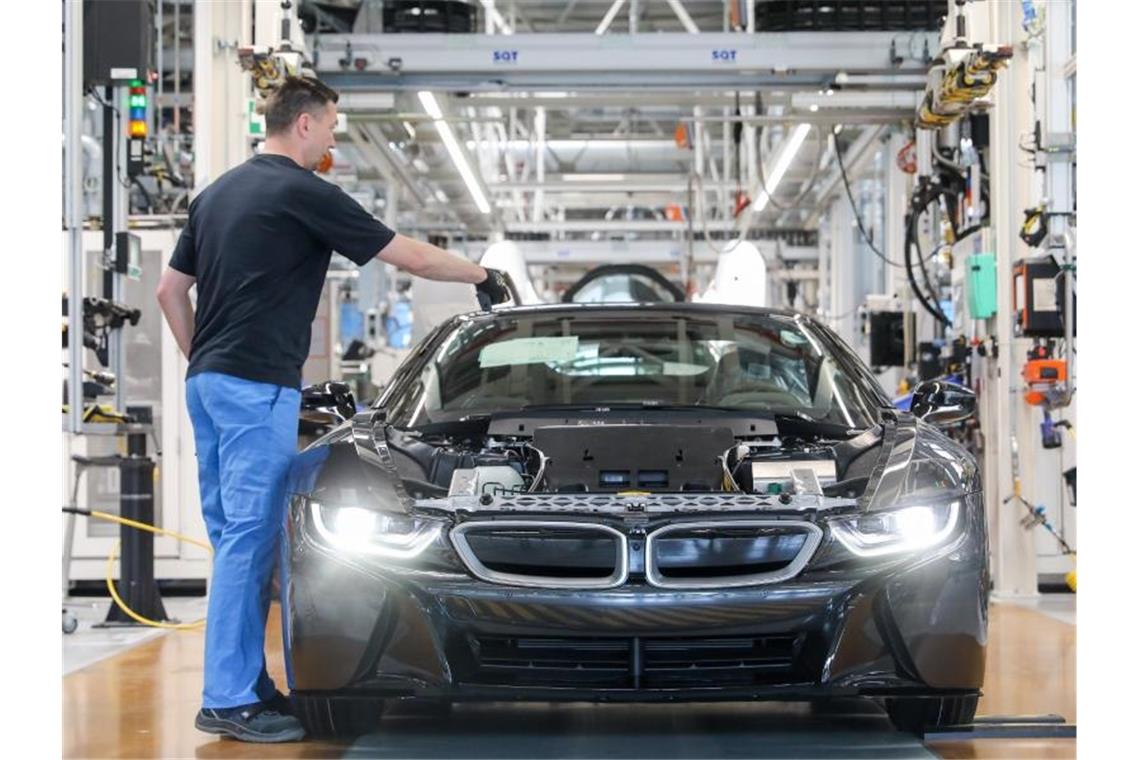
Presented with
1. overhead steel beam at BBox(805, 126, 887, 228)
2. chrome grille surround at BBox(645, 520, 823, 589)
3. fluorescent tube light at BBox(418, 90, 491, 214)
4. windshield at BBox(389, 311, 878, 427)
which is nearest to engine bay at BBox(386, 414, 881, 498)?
chrome grille surround at BBox(645, 520, 823, 589)

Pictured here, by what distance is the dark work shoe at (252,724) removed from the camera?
3951 mm

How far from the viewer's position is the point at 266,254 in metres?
4.04

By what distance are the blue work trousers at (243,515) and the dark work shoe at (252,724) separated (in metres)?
0.03

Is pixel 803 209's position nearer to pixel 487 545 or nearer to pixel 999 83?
pixel 999 83

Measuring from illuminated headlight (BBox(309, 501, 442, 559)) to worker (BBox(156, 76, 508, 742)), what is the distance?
0.49 m

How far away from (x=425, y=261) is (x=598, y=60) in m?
4.94

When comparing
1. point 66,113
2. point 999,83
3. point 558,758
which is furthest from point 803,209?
point 558,758

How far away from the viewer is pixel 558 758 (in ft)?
12.1

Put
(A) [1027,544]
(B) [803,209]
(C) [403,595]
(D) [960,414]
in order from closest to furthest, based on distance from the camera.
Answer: (C) [403,595], (D) [960,414], (A) [1027,544], (B) [803,209]

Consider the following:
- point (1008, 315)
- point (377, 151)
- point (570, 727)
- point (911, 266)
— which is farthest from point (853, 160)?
point (570, 727)

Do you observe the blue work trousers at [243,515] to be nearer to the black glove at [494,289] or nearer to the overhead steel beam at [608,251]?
the black glove at [494,289]

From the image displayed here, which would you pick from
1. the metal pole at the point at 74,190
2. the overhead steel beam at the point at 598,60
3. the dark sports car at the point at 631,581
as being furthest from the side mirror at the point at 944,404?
the overhead steel beam at the point at 598,60
